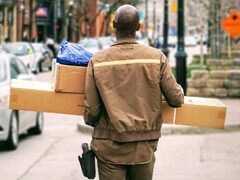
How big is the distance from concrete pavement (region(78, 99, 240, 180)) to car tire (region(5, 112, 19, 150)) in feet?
7.43

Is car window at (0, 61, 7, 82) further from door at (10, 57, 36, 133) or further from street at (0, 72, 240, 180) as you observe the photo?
street at (0, 72, 240, 180)

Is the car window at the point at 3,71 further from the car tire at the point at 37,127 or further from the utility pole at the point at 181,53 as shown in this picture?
the utility pole at the point at 181,53

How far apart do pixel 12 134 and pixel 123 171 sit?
22.7ft

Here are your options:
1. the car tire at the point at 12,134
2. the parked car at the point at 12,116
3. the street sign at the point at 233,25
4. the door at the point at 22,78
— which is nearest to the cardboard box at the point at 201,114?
the parked car at the point at 12,116

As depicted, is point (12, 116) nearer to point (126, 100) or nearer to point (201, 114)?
point (201, 114)

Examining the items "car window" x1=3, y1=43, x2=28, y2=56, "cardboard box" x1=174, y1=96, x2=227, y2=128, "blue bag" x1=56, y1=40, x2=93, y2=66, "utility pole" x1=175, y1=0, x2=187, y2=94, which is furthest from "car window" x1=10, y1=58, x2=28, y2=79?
"car window" x1=3, y1=43, x2=28, y2=56

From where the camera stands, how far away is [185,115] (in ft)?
17.8

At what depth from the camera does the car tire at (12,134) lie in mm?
11578

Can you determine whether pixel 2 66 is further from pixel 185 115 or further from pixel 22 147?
pixel 185 115

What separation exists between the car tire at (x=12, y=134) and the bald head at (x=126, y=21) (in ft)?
22.2

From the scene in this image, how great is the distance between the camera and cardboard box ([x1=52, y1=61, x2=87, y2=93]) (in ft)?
17.6

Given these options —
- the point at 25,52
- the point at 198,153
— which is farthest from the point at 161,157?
the point at 25,52

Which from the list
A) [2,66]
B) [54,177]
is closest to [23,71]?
[2,66]

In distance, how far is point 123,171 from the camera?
4.93 meters
